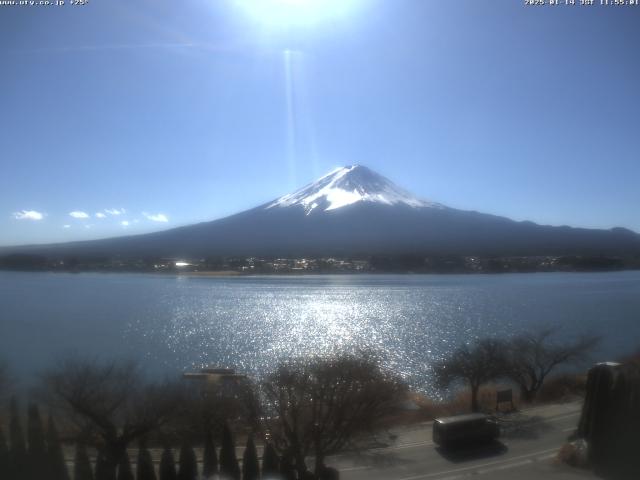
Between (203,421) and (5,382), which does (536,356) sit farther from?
(5,382)

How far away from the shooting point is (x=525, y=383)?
24.3 feet

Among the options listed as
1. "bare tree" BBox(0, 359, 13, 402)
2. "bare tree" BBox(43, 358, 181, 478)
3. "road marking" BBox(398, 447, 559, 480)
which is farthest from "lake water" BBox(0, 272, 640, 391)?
"road marking" BBox(398, 447, 559, 480)

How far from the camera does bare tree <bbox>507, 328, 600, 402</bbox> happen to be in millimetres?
7332

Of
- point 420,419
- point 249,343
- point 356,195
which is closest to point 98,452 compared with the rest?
point 420,419

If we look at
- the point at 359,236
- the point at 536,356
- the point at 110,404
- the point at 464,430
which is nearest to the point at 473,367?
the point at 536,356

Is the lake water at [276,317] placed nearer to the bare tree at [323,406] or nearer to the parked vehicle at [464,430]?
the bare tree at [323,406]

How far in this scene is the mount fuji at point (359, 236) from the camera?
27.3 meters

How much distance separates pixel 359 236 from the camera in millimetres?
33625

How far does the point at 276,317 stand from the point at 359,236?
21047mm

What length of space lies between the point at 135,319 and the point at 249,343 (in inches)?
131

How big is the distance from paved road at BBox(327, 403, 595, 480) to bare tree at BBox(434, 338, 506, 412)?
1.55 meters

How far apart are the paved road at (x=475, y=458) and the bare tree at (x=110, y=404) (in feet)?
4.95

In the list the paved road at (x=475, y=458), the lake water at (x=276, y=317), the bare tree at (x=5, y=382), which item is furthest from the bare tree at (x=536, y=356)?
the bare tree at (x=5, y=382)

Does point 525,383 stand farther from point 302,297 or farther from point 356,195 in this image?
point 356,195
